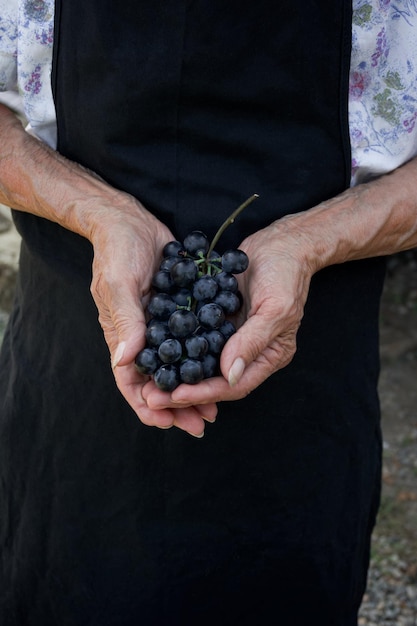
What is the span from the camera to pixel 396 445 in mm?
3775

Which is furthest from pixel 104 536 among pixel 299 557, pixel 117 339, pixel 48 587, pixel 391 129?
pixel 391 129

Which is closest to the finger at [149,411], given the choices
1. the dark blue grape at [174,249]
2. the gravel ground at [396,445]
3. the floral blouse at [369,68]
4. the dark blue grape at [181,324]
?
the dark blue grape at [181,324]

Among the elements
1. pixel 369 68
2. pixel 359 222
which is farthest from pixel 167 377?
pixel 369 68

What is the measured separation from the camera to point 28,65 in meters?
1.44

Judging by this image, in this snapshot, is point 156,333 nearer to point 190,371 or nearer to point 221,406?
point 190,371

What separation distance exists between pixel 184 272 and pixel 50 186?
37 cm

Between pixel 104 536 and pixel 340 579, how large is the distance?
509 millimetres

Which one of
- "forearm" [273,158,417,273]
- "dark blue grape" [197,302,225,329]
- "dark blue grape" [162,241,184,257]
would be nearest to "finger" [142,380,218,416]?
"dark blue grape" [197,302,225,329]

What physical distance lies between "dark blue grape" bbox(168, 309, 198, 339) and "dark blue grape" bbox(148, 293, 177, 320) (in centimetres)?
3

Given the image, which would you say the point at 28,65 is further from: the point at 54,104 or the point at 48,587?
the point at 48,587

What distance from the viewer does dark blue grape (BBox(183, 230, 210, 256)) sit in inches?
Result: 52.3

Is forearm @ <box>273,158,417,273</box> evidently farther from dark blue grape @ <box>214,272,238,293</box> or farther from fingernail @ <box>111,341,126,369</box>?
fingernail @ <box>111,341,126,369</box>

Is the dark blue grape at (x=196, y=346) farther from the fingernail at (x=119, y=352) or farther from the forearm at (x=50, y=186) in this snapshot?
the forearm at (x=50, y=186)

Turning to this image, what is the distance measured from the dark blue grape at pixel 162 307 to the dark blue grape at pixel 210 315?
0.17 feet
